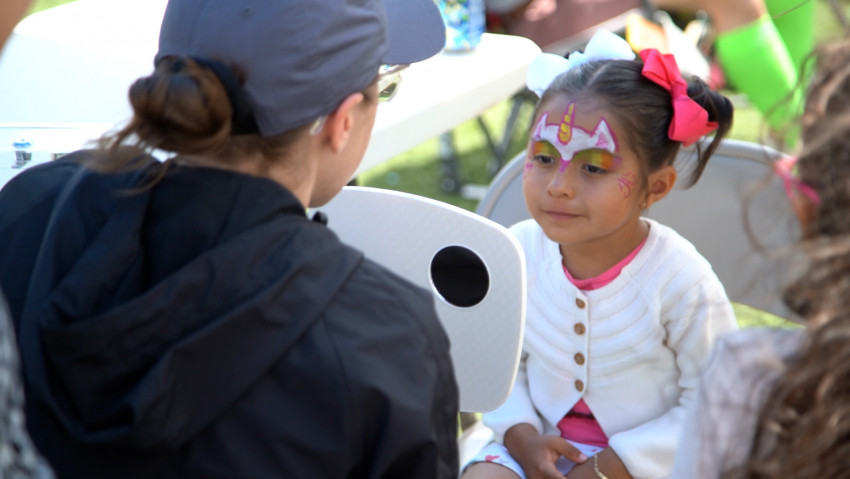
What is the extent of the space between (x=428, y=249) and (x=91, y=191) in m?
0.54

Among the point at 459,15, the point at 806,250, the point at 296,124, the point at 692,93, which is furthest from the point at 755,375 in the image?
the point at 459,15

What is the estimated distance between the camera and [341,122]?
1.01 metres

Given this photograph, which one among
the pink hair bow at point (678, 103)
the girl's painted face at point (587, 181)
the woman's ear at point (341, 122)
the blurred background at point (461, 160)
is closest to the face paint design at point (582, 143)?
the girl's painted face at point (587, 181)

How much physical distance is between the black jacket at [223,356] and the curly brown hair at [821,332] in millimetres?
315

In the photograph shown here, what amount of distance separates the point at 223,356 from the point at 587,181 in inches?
32.2

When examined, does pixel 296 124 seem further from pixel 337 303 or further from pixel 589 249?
pixel 589 249

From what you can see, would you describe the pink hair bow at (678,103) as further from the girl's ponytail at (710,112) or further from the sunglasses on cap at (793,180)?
the sunglasses on cap at (793,180)

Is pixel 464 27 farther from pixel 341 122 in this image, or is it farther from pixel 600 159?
pixel 341 122

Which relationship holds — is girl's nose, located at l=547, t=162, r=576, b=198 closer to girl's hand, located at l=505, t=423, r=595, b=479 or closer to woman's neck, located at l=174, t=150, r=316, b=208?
girl's hand, located at l=505, t=423, r=595, b=479

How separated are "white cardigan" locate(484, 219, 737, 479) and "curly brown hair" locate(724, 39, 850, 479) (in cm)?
68

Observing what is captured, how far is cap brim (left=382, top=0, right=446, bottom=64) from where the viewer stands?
1279 mm

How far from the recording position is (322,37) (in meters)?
0.95

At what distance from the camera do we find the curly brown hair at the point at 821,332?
0.67 meters

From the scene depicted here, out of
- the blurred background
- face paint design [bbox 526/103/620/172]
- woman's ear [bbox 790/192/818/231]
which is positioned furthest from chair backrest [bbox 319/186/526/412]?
the blurred background
